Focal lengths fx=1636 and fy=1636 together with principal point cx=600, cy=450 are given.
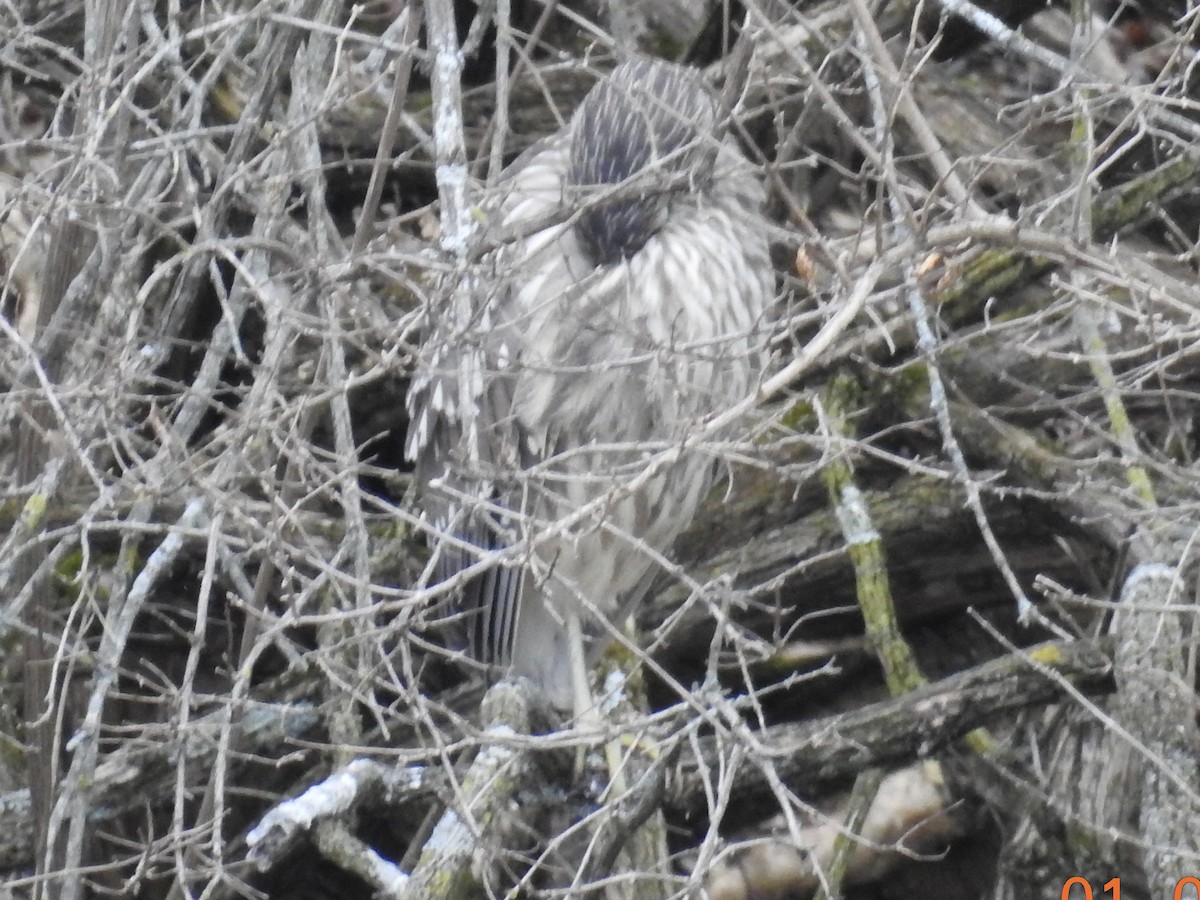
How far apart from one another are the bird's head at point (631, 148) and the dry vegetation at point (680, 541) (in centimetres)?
13

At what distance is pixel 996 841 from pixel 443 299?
201 cm

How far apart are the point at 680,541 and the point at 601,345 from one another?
0.70m

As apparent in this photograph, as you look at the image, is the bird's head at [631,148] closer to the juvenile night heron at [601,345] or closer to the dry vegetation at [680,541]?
the juvenile night heron at [601,345]

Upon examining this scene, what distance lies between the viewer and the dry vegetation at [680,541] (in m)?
2.29

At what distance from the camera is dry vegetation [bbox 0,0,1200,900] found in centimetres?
229

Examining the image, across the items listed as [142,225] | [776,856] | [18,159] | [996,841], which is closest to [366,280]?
[142,225]

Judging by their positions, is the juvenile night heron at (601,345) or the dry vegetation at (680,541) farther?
the juvenile night heron at (601,345)

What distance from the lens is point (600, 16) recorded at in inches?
163

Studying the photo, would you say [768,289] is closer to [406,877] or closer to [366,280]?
[366,280]

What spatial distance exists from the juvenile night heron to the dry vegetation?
0.44ft
